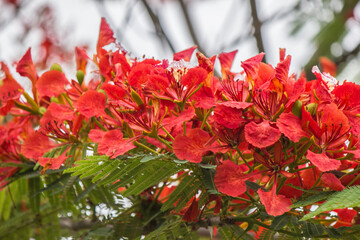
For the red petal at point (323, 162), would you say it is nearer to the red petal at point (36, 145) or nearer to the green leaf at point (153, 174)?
the green leaf at point (153, 174)

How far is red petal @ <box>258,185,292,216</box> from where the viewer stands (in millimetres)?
757

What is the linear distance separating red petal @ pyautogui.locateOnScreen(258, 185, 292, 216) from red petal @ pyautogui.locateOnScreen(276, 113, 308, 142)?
0.36 ft

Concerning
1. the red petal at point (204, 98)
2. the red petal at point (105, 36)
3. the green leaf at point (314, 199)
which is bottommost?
the green leaf at point (314, 199)

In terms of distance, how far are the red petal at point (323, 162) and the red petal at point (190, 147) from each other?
0.60 feet

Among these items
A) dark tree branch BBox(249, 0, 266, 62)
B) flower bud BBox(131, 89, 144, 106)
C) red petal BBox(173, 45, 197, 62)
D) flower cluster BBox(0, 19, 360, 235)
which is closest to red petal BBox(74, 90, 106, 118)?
flower cluster BBox(0, 19, 360, 235)

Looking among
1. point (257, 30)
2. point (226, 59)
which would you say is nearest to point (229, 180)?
point (226, 59)

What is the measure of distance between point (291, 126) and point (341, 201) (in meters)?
0.15

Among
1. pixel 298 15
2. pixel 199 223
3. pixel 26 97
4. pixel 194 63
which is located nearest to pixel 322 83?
pixel 194 63

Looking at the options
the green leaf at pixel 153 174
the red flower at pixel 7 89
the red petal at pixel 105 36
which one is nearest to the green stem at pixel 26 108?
the red flower at pixel 7 89

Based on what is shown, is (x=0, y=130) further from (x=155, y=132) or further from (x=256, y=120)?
(x=256, y=120)

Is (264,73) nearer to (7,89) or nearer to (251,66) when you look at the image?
(251,66)

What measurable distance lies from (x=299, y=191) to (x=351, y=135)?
141mm

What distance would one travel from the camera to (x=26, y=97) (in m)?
1.16

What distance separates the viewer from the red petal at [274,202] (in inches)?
29.8
